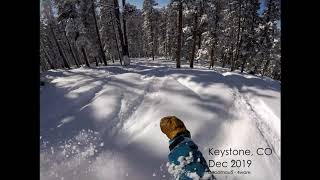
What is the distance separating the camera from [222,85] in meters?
7.52

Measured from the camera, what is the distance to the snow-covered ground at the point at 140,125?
561 cm

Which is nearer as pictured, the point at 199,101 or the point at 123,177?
the point at 123,177

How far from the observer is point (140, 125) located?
6.28m

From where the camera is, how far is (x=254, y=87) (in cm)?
796

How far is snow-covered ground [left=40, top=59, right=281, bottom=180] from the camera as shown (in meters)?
5.61
